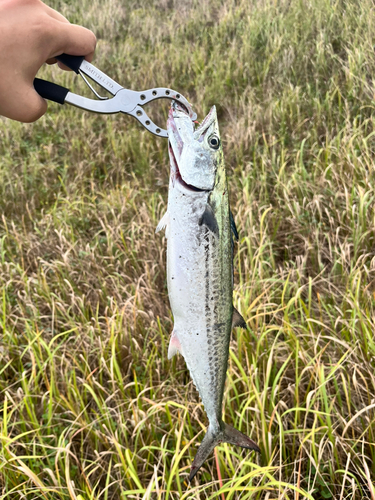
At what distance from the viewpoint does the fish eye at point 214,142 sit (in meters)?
1.23

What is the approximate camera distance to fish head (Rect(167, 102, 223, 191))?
1.16 m

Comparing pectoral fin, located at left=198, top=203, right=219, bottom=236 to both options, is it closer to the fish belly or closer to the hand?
the fish belly

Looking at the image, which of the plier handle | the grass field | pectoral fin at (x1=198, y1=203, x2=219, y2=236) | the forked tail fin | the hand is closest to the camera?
pectoral fin at (x1=198, y1=203, x2=219, y2=236)

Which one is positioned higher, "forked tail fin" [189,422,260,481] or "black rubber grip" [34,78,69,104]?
"black rubber grip" [34,78,69,104]

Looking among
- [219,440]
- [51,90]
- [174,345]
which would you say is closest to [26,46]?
[51,90]

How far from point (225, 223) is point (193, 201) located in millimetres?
114

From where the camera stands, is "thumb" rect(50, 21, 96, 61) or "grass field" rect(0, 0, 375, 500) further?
"grass field" rect(0, 0, 375, 500)

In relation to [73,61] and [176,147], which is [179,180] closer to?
[176,147]

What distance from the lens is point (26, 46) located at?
1428mm

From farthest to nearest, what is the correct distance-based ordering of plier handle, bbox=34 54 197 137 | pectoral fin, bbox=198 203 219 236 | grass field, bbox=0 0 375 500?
1. grass field, bbox=0 0 375 500
2. plier handle, bbox=34 54 197 137
3. pectoral fin, bbox=198 203 219 236

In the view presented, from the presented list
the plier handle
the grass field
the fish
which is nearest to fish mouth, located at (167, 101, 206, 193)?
the fish

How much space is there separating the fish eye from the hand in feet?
2.48

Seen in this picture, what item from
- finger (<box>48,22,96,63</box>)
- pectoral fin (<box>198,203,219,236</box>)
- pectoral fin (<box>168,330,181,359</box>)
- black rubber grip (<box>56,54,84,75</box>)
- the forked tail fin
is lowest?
the forked tail fin

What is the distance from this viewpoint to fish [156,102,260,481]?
1144mm
